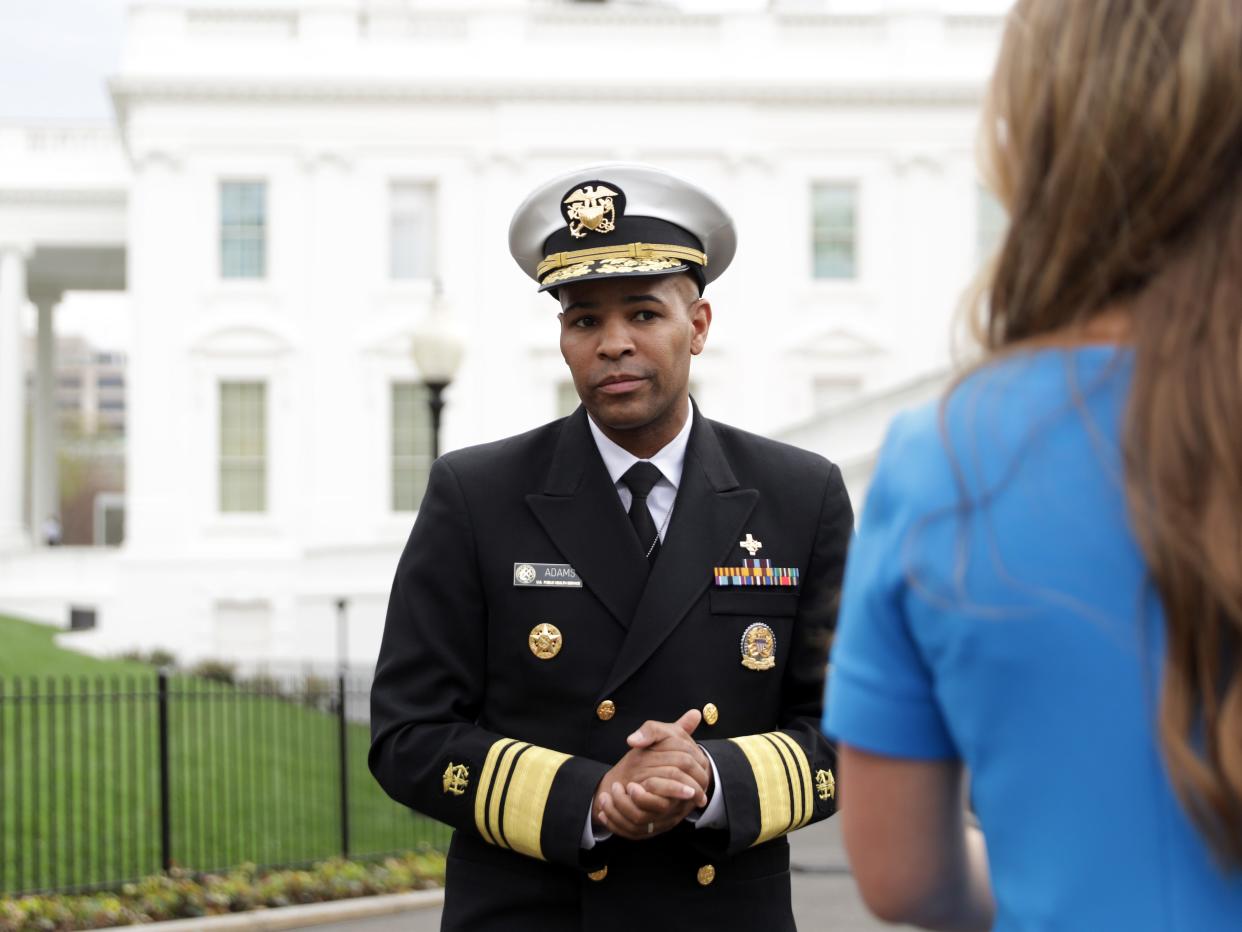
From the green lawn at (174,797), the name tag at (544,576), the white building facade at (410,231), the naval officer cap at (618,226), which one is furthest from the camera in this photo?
the white building facade at (410,231)

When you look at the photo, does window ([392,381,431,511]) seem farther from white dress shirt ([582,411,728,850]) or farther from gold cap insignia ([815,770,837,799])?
gold cap insignia ([815,770,837,799])

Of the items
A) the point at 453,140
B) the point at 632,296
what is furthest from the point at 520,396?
the point at 632,296

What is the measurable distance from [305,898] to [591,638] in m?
7.99

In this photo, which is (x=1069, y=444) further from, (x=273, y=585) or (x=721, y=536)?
(x=273, y=585)

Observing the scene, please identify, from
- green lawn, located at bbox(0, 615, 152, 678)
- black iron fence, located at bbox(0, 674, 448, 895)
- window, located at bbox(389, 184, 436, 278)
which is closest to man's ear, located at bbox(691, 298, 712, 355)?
black iron fence, located at bbox(0, 674, 448, 895)

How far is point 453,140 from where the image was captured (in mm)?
32656

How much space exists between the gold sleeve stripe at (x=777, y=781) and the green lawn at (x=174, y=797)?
831 cm

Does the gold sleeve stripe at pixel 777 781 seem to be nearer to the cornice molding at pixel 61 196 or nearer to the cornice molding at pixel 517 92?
the cornice molding at pixel 517 92

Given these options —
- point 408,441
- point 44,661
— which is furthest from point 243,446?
point 44,661

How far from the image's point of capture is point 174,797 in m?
13.3

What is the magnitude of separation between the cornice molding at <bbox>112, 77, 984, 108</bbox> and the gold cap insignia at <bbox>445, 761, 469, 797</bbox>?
30511 mm

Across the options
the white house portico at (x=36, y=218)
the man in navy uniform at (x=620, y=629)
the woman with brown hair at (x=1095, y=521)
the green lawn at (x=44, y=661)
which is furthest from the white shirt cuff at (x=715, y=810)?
the white house portico at (x=36, y=218)

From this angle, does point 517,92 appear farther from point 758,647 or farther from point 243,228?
point 758,647

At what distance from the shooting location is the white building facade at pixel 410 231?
31828 millimetres
